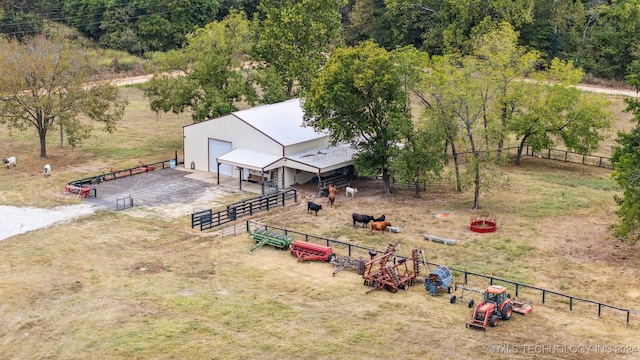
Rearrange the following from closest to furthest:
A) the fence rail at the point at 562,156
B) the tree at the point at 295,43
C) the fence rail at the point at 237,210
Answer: the fence rail at the point at 237,210
the fence rail at the point at 562,156
the tree at the point at 295,43

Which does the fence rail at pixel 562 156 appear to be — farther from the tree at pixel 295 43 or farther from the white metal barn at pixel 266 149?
the tree at pixel 295 43

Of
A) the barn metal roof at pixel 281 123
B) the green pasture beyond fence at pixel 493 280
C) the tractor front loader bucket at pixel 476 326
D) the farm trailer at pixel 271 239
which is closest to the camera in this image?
the tractor front loader bucket at pixel 476 326

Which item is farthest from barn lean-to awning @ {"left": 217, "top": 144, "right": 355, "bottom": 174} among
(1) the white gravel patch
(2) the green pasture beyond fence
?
(1) the white gravel patch

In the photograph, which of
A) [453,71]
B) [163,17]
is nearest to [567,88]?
[453,71]

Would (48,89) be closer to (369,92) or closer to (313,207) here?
(313,207)

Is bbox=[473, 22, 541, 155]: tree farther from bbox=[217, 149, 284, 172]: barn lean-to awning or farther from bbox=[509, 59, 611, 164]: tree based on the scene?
bbox=[217, 149, 284, 172]: barn lean-to awning

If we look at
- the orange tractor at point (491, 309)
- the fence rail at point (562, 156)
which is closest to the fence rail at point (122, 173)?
the fence rail at point (562, 156)
